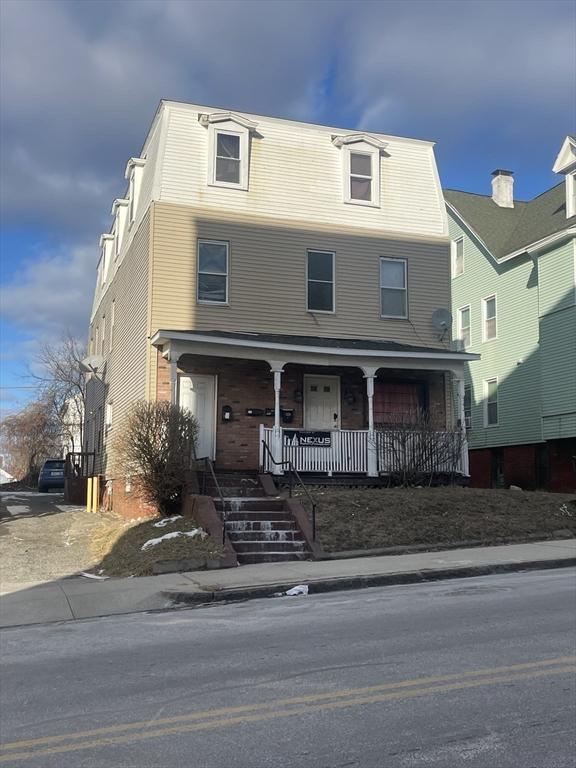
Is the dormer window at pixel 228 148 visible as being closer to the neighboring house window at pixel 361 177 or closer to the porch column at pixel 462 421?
the neighboring house window at pixel 361 177

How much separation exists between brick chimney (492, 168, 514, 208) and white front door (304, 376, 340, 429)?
54.5 feet

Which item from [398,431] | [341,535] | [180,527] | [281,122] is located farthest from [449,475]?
Answer: [281,122]

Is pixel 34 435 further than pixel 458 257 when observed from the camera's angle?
Yes

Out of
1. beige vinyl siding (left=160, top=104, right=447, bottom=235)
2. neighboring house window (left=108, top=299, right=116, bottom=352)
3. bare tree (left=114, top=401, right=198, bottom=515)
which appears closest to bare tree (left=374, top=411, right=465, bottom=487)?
bare tree (left=114, top=401, right=198, bottom=515)

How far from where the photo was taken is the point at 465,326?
31.2m

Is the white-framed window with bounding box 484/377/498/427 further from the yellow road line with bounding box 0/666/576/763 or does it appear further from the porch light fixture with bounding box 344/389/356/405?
the yellow road line with bounding box 0/666/576/763

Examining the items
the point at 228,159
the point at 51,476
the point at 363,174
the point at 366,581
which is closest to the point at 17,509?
the point at 228,159

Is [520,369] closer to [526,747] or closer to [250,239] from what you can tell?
[250,239]

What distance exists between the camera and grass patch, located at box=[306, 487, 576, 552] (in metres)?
13.8

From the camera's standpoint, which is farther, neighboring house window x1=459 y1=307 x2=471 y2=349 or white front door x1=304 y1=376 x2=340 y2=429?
neighboring house window x1=459 y1=307 x2=471 y2=349

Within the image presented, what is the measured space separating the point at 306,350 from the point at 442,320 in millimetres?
4947

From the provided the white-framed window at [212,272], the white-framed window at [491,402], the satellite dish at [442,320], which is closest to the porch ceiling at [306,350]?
the satellite dish at [442,320]

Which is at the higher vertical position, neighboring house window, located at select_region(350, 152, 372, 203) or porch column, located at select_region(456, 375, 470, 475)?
neighboring house window, located at select_region(350, 152, 372, 203)

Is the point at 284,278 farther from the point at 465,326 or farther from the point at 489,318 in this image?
the point at 465,326
